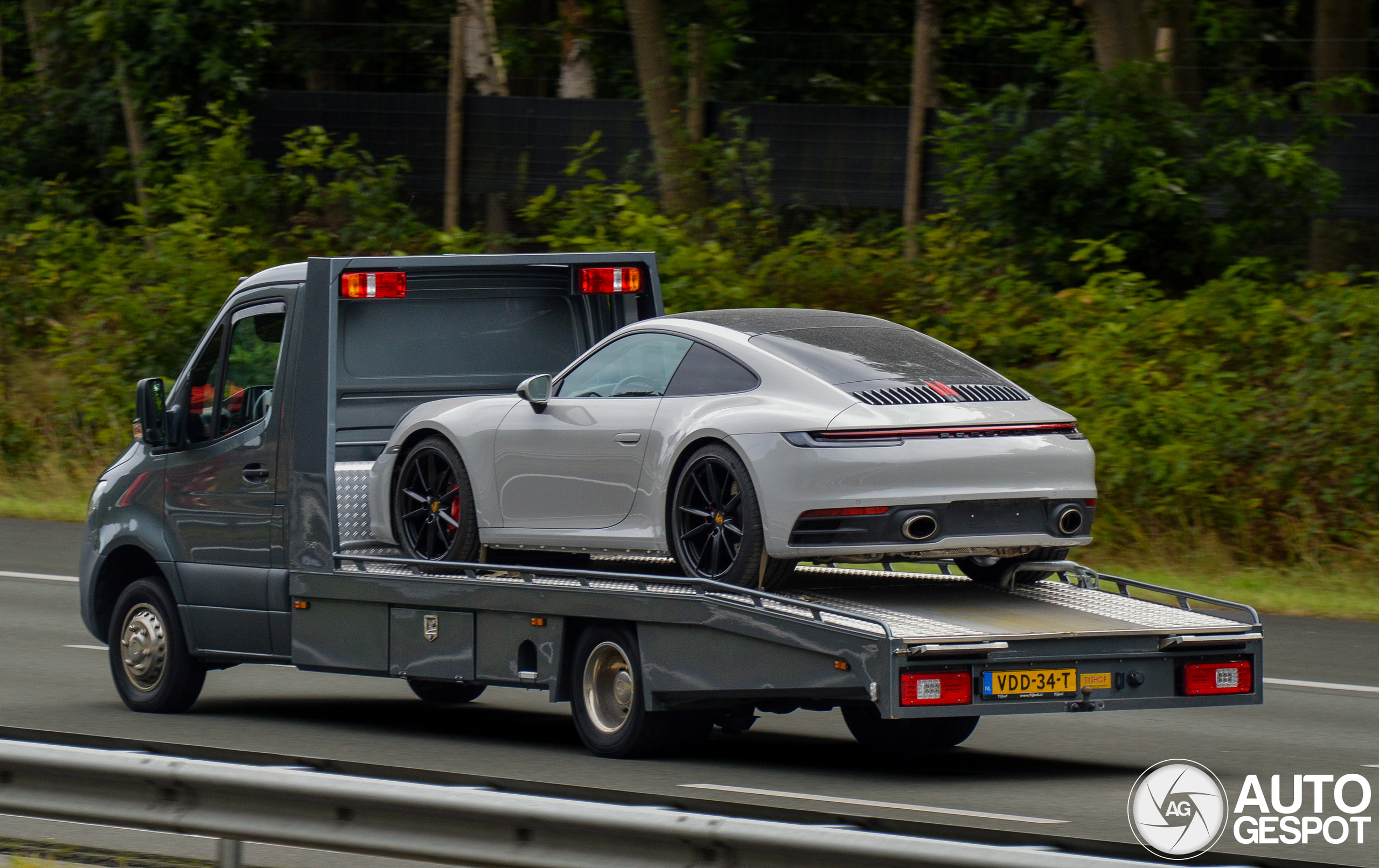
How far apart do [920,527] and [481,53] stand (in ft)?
59.8

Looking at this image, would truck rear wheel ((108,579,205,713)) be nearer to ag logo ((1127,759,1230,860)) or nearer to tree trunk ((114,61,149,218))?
ag logo ((1127,759,1230,860))

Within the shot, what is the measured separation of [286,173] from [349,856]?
1827 cm

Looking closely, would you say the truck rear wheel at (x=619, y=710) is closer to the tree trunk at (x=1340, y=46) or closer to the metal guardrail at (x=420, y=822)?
the metal guardrail at (x=420, y=822)

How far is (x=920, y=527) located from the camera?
26.6 ft

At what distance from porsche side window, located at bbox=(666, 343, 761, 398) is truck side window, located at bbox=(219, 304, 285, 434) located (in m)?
2.50

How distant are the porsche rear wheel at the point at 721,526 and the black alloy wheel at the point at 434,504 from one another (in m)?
1.46

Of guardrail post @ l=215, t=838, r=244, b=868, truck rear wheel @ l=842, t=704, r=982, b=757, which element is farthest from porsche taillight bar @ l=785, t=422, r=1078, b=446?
guardrail post @ l=215, t=838, r=244, b=868

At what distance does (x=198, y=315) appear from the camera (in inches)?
878

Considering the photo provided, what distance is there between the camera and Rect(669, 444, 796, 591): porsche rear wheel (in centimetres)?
823

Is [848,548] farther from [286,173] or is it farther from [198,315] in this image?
[286,173]

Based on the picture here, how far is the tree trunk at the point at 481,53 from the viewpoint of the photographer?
25.0 meters

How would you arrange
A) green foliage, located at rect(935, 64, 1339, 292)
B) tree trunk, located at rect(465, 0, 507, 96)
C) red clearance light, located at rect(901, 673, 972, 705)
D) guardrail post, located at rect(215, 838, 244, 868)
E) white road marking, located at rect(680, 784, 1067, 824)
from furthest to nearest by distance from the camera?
tree trunk, located at rect(465, 0, 507, 96) < green foliage, located at rect(935, 64, 1339, 292) < red clearance light, located at rect(901, 673, 972, 705) < white road marking, located at rect(680, 784, 1067, 824) < guardrail post, located at rect(215, 838, 244, 868)

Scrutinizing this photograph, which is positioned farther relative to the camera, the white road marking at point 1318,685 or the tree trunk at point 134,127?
the tree trunk at point 134,127

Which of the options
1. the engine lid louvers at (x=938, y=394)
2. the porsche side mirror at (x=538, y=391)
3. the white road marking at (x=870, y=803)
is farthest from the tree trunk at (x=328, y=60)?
the white road marking at (x=870, y=803)
